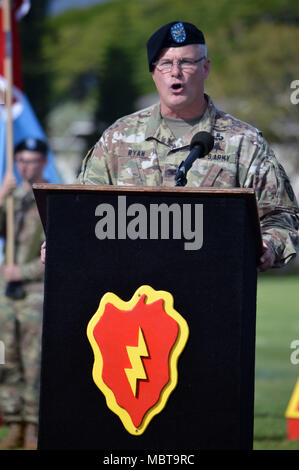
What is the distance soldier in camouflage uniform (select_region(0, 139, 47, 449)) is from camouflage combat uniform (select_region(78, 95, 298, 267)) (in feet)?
13.2

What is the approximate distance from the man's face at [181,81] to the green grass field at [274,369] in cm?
330

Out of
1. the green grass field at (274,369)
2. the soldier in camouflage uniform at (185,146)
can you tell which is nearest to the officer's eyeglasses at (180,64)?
the soldier in camouflage uniform at (185,146)

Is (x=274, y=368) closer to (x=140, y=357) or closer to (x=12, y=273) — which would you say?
(x=12, y=273)

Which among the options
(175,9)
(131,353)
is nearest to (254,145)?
(131,353)

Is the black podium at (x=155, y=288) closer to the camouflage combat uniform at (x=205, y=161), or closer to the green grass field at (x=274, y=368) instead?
the camouflage combat uniform at (x=205, y=161)

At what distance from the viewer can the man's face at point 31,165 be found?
28.7ft

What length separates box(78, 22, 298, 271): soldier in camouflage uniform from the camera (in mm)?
4387

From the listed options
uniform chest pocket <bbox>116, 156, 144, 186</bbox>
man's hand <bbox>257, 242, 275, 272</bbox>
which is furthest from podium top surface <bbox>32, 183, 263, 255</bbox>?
uniform chest pocket <bbox>116, 156, 144, 186</bbox>

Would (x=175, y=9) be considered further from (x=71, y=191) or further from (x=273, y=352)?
(x=71, y=191)

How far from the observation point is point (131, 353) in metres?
3.66

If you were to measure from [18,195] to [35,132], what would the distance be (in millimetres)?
3197

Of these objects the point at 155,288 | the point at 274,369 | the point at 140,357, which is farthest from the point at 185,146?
the point at 274,369

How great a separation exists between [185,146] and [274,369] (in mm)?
8535

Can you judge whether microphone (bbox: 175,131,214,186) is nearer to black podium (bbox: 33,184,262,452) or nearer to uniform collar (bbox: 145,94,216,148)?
uniform collar (bbox: 145,94,216,148)
